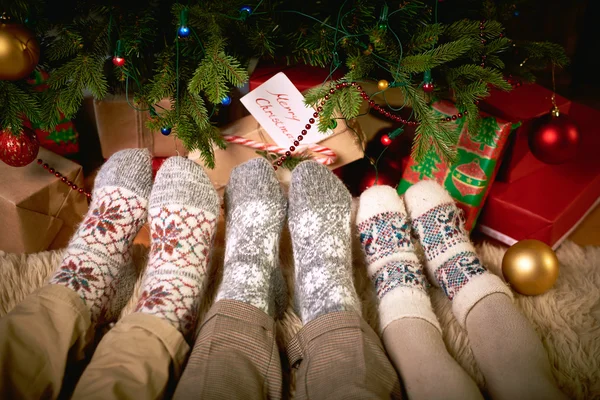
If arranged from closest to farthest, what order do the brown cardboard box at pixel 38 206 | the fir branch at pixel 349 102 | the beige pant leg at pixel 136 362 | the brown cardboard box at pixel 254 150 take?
1. the beige pant leg at pixel 136 362
2. the fir branch at pixel 349 102
3. the brown cardboard box at pixel 38 206
4. the brown cardboard box at pixel 254 150

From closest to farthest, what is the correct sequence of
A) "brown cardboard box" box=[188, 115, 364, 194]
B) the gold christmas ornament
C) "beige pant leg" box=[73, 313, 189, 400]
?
"beige pant leg" box=[73, 313, 189, 400]
the gold christmas ornament
"brown cardboard box" box=[188, 115, 364, 194]

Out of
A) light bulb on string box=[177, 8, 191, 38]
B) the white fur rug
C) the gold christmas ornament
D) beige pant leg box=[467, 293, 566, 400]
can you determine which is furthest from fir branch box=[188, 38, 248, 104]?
beige pant leg box=[467, 293, 566, 400]

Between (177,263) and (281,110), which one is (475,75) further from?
(177,263)

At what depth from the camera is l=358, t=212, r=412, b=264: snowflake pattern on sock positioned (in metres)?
0.90

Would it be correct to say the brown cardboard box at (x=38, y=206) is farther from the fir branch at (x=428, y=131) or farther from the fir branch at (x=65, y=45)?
the fir branch at (x=428, y=131)

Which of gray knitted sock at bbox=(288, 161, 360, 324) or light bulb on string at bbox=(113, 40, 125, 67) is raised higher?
light bulb on string at bbox=(113, 40, 125, 67)

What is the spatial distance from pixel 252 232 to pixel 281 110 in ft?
0.96

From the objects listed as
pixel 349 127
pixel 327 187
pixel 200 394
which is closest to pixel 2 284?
pixel 200 394

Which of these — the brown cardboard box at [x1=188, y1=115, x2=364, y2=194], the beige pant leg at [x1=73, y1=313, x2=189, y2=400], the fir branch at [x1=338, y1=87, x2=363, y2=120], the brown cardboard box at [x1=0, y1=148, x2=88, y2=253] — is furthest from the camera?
the brown cardboard box at [x1=188, y1=115, x2=364, y2=194]

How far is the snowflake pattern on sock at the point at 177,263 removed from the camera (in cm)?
72

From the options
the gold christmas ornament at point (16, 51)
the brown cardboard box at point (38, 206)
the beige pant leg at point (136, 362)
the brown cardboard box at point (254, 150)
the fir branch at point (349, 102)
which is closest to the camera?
the beige pant leg at point (136, 362)

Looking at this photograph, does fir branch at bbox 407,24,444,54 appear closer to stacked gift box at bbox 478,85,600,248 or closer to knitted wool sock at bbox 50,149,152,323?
stacked gift box at bbox 478,85,600,248

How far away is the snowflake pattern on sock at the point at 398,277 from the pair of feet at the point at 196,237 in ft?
0.24

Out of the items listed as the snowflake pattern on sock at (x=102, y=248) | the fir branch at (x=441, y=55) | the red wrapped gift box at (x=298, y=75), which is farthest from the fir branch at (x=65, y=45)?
the fir branch at (x=441, y=55)
